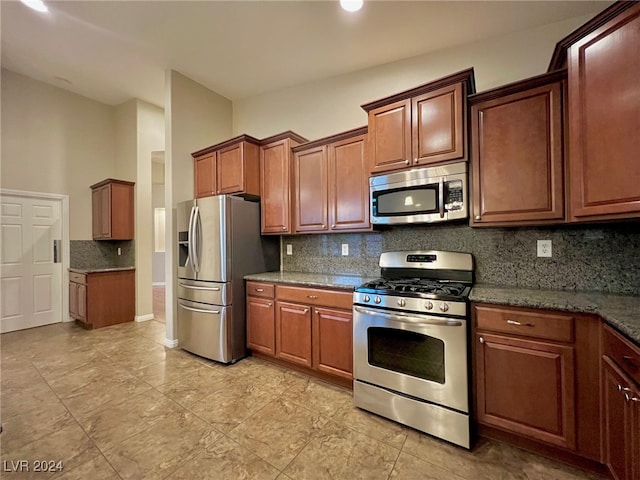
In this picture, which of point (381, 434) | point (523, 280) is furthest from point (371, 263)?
point (381, 434)

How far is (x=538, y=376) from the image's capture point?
1561 millimetres

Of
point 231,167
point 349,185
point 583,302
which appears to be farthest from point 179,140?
point 583,302

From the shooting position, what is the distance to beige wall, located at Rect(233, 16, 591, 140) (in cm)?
235

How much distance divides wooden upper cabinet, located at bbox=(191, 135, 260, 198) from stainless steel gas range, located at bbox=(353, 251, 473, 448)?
1843 mm

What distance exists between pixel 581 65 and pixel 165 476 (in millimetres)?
3321

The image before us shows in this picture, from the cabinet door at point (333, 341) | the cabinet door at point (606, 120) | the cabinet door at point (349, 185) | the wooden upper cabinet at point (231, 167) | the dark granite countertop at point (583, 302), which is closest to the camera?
the dark granite countertop at point (583, 302)

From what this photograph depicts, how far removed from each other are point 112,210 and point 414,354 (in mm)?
4836

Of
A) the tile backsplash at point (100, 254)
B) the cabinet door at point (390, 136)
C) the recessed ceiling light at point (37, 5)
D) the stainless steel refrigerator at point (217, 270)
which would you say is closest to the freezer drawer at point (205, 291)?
the stainless steel refrigerator at point (217, 270)

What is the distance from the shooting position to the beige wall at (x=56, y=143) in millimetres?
3842

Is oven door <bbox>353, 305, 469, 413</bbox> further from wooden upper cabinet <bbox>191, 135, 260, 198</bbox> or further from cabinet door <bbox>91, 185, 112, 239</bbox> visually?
cabinet door <bbox>91, 185, 112, 239</bbox>

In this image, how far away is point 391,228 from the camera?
265cm

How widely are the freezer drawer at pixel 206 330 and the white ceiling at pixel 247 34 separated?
9.11 feet

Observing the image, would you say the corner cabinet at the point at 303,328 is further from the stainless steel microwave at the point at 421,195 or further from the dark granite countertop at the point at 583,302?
the dark granite countertop at the point at 583,302

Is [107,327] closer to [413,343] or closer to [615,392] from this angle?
[413,343]
